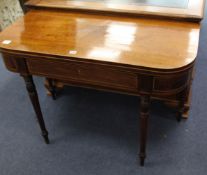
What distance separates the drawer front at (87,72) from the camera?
103 centimetres

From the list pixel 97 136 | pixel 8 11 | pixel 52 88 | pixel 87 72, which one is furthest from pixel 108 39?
pixel 8 11

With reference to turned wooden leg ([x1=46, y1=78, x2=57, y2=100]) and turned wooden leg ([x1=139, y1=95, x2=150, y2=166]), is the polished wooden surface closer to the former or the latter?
turned wooden leg ([x1=139, y1=95, x2=150, y2=166])

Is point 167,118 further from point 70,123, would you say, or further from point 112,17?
point 112,17

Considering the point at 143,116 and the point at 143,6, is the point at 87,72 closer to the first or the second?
the point at 143,116

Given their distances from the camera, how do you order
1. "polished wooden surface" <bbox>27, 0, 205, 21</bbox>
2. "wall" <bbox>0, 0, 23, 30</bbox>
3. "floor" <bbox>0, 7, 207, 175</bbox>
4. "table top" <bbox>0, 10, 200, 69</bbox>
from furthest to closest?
"wall" <bbox>0, 0, 23, 30</bbox>, "floor" <bbox>0, 7, 207, 175</bbox>, "polished wooden surface" <bbox>27, 0, 205, 21</bbox>, "table top" <bbox>0, 10, 200, 69</bbox>

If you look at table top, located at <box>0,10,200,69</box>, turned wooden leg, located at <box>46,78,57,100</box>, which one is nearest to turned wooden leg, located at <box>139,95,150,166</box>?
table top, located at <box>0,10,200,69</box>

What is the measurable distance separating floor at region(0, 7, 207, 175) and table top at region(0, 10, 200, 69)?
A: 25.9 inches

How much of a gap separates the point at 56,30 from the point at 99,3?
32 centimetres

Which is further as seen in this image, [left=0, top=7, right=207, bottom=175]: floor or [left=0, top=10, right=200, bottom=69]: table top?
[left=0, top=7, right=207, bottom=175]: floor

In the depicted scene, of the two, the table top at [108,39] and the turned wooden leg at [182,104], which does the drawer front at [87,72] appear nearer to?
the table top at [108,39]

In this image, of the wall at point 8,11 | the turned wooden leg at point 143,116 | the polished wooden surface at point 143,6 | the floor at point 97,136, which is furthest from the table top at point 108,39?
the wall at point 8,11

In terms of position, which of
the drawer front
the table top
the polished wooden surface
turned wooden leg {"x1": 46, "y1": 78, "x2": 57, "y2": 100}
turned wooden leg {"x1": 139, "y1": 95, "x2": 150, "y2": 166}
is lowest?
turned wooden leg {"x1": 46, "y1": 78, "x2": 57, "y2": 100}

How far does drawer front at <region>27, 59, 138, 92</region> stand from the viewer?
1030 mm

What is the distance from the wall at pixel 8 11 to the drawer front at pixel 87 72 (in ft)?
4.68
